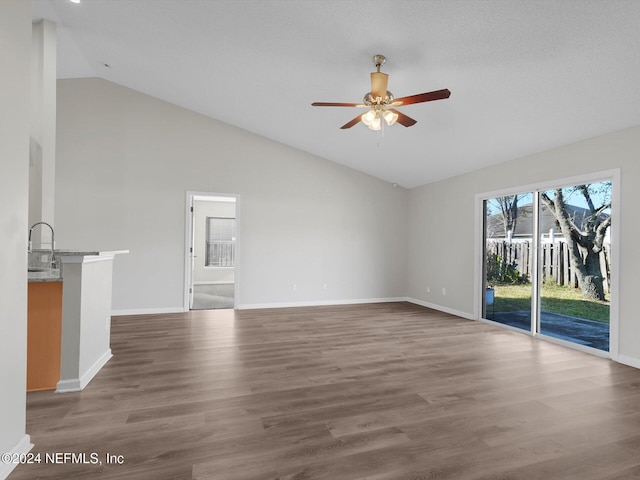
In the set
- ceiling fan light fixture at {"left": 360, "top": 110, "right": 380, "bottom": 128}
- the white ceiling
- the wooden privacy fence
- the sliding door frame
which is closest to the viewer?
the white ceiling

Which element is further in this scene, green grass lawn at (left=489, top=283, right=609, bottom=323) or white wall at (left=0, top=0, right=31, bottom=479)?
green grass lawn at (left=489, top=283, right=609, bottom=323)

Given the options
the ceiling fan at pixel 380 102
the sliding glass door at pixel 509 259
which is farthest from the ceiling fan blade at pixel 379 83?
the sliding glass door at pixel 509 259

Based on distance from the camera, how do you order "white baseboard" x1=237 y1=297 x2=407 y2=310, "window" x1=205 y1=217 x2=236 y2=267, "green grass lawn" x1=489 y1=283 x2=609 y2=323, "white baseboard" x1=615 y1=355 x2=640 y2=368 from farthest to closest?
"window" x1=205 y1=217 x2=236 y2=267 → "white baseboard" x1=237 y1=297 x2=407 y2=310 → "green grass lawn" x1=489 y1=283 x2=609 y2=323 → "white baseboard" x1=615 y1=355 x2=640 y2=368

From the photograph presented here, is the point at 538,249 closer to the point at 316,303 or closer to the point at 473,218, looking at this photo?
the point at 473,218

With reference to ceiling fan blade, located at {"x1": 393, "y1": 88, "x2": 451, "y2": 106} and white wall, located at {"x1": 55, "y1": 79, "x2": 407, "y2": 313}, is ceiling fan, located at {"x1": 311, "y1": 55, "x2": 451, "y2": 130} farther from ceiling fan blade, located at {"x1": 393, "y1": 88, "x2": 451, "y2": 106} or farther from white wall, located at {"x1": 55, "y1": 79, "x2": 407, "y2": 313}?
white wall, located at {"x1": 55, "y1": 79, "x2": 407, "y2": 313}

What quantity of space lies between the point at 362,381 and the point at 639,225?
3.25 meters

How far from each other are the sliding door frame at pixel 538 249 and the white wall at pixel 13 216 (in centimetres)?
511

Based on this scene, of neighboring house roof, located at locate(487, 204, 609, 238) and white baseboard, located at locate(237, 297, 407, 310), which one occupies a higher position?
neighboring house roof, located at locate(487, 204, 609, 238)

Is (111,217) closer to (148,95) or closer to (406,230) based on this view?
(148,95)

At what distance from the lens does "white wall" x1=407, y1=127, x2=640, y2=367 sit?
3.31m

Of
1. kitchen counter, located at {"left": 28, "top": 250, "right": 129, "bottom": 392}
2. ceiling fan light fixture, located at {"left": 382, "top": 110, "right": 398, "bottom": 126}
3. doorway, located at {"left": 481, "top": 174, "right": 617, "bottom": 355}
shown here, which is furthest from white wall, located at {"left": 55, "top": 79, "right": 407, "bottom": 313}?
ceiling fan light fixture, located at {"left": 382, "top": 110, "right": 398, "bottom": 126}

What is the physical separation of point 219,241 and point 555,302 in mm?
7881

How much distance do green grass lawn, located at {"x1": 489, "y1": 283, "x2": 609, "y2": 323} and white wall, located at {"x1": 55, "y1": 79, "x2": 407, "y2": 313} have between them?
2.24m

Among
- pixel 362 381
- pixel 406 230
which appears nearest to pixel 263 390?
pixel 362 381
